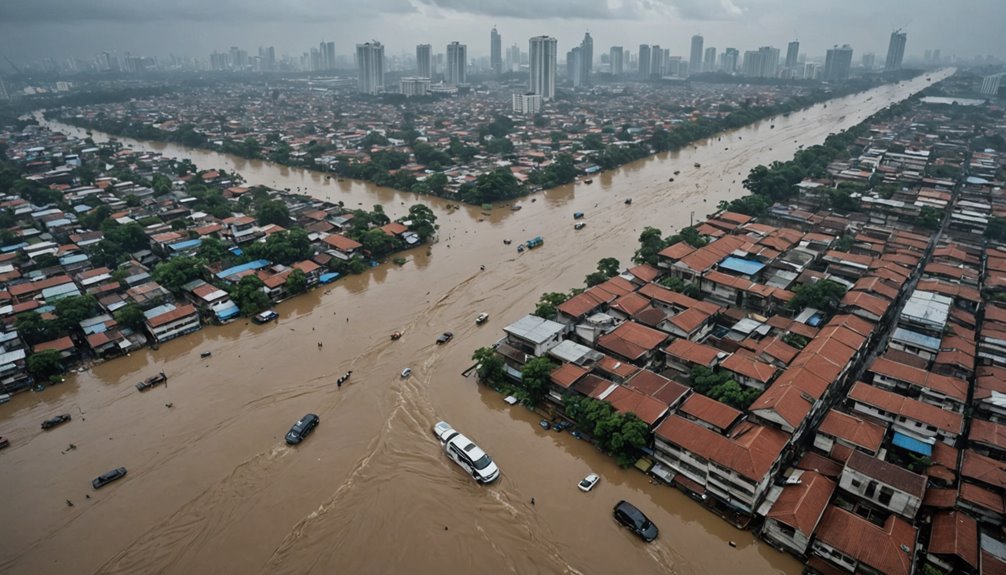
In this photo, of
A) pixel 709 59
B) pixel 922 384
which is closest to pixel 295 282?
pixel 922 384

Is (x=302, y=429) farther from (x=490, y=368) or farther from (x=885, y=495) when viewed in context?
(x=885, y=495)

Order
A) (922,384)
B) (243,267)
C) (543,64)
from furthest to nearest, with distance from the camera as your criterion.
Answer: (543,64), (243,267), (922,384)

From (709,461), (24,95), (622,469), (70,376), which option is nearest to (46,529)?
(70,376)

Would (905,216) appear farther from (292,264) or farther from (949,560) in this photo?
(292,264)

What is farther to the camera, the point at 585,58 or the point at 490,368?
the point at 585,58

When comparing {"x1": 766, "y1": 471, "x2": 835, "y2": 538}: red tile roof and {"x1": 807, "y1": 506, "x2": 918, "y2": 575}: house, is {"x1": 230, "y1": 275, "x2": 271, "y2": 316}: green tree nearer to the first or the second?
{"x1": 766, "y1": 471, "x2": 835, "y2": 538}: red tile roof

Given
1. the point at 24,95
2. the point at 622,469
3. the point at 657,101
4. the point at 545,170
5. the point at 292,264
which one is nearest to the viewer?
the point at 622,469

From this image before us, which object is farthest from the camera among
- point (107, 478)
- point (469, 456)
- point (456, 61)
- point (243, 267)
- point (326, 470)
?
point (456, 61)
